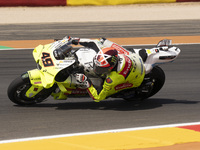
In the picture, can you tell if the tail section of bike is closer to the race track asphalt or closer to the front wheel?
the front wheel

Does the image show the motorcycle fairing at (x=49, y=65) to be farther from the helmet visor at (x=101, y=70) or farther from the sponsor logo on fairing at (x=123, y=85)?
the sponsor logo on fairing at (x=123, y=85)

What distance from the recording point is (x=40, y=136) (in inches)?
246

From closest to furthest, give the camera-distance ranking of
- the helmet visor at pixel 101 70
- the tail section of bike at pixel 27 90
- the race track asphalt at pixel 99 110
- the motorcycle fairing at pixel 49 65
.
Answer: the race track asphalt at pixel 99 110, the helmet visor at pixel 101 70, the motorcycle fairing at pixel 49 65, the tail section of bike at pixel 27 90

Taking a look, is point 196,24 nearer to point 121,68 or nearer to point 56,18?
point 56,18

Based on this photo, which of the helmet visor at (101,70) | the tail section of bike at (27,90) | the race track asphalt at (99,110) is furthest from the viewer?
the tail section of bike at (27,90)

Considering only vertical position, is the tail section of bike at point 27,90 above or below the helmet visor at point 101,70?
below

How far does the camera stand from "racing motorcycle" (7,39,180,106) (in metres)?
7.03

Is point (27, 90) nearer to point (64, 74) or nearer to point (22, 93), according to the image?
point (22, 93)

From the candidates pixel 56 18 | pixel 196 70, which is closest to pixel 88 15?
pixel 56 18

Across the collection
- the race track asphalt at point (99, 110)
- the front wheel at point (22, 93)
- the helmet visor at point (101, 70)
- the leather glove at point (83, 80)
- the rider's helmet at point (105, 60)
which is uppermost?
the rider's helmet at point (105, 60)

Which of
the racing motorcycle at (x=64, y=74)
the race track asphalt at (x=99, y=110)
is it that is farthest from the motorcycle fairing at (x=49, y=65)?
the race track asphalt at (x=99, y=110)

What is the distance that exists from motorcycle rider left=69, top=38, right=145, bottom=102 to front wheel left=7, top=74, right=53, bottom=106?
0.80 metres

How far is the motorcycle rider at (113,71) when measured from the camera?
683cm

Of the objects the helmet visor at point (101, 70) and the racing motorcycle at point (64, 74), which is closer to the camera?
the helmet visor at point (101, 70)
